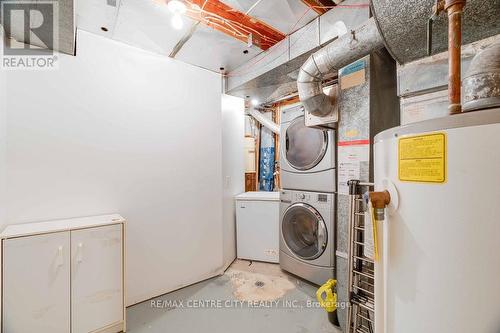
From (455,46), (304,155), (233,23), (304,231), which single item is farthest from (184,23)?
(304,231)

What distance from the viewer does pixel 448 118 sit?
0.60 meters

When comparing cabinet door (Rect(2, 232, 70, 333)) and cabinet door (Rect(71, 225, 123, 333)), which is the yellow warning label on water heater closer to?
cabinet door (Rect(71, 225, 123, 333))

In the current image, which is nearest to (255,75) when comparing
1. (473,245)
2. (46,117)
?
(46,117)

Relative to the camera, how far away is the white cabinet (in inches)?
53.1

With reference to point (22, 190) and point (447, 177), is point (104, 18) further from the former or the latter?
point (447, 177)

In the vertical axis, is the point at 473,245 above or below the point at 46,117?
below

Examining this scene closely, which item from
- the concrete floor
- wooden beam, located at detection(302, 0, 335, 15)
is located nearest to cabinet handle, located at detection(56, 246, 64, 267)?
the concrete floor

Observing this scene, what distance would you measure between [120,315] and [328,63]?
263 centimetres

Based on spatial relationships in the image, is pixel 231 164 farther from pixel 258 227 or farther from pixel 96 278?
pixel 96 278

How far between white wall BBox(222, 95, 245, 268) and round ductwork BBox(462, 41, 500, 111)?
2.37 m

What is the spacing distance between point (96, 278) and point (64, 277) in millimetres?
192

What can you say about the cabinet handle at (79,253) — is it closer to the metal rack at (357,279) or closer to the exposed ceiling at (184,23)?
the metal rack at (357,279)

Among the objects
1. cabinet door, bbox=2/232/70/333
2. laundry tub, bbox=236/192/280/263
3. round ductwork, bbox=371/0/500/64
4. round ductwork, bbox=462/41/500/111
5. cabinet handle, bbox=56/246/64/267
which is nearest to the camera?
round ductwork, bbox=462/41/500/111

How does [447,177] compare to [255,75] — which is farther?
[255,75]
